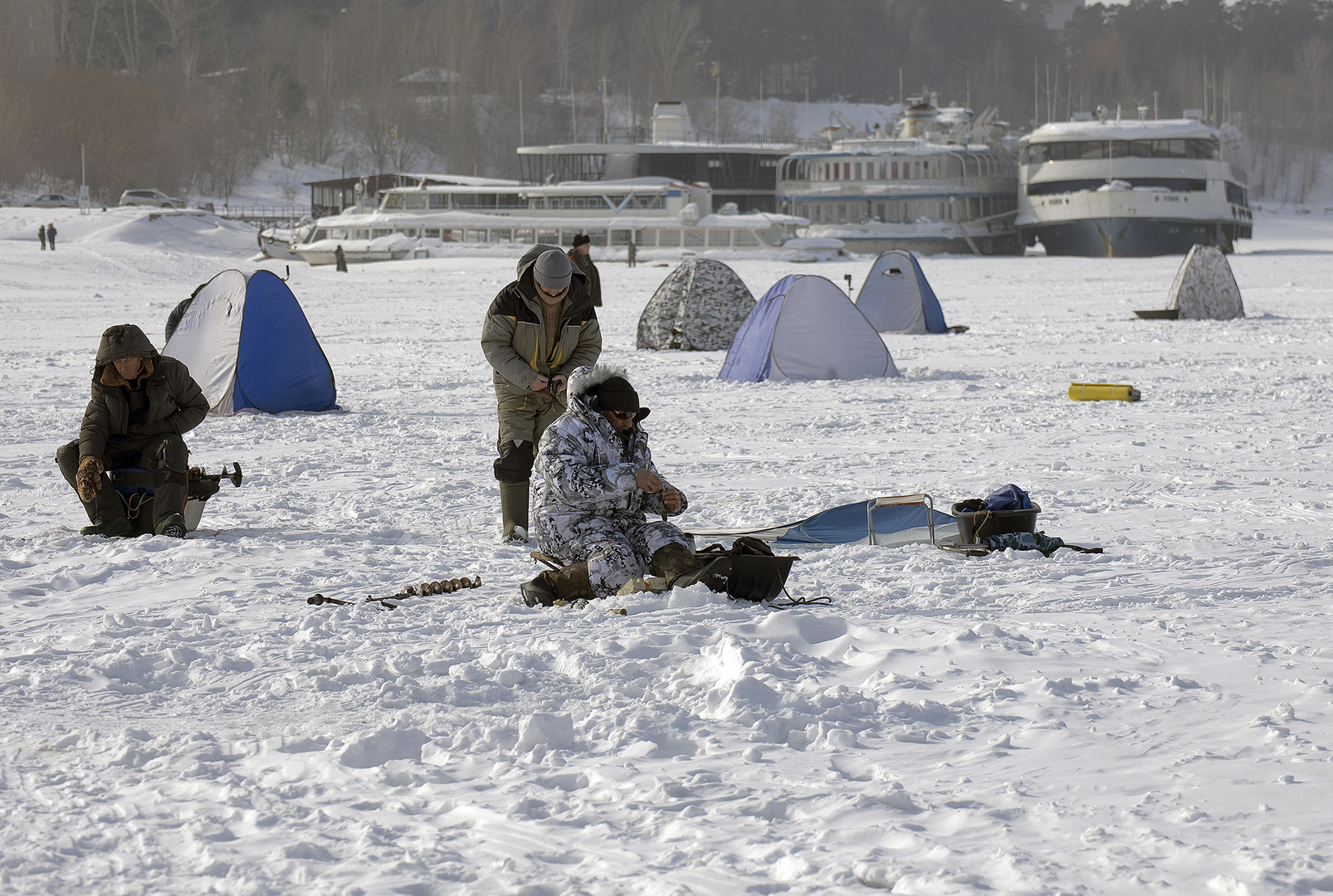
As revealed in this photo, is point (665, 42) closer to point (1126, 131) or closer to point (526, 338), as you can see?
point (1126, 131)

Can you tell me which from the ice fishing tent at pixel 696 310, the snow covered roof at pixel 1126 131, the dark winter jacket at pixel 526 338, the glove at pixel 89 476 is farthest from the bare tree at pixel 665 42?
the glove at pixel 89 476

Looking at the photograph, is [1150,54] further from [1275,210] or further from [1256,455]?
[1256,455]

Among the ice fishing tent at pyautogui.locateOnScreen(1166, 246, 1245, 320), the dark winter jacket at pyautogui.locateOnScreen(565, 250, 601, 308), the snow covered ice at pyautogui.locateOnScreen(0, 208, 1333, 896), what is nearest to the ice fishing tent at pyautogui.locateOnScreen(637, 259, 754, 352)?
the dark winter jacket at pyautogui.locateOnScreen(565, 250, 601, 308)

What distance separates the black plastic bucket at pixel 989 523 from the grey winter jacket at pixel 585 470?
151 cm

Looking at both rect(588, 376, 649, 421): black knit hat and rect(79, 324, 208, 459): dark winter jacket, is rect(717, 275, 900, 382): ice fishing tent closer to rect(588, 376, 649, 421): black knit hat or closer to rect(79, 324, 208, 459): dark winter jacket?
rect(79, 324, 208, 459): dark winter jacket

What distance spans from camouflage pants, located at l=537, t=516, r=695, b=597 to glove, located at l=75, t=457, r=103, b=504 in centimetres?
220

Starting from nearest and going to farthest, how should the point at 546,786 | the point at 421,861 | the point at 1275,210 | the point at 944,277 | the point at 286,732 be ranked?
the point at 421,861, the point at 546,786, the point at 286,732, the point at 944,277, the point at 1275,210

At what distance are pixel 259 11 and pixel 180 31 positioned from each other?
49.4 ft

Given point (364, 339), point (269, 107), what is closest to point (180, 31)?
point (269, 107)

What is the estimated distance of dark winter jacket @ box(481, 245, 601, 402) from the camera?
6.48 meters

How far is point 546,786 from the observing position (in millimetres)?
3471

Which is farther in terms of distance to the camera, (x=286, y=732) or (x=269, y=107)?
(x=269, y=107)

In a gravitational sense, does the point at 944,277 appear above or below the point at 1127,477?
above

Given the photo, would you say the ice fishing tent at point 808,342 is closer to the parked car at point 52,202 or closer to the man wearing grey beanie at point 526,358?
the man wearing grey beanie at point 526,358
